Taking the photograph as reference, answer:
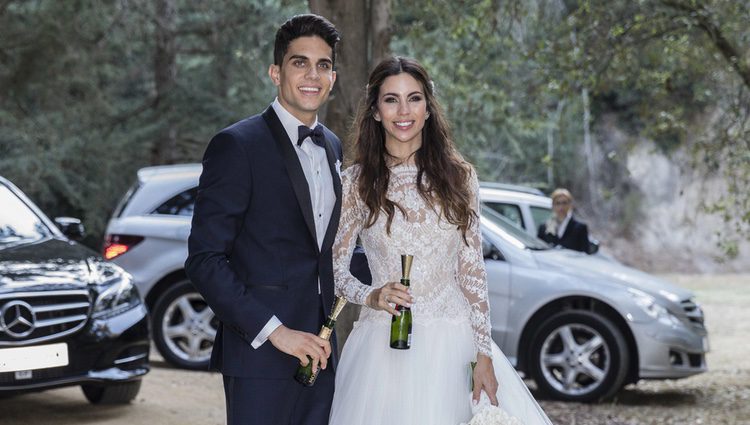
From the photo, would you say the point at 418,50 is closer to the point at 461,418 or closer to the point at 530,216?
the point at 530,216

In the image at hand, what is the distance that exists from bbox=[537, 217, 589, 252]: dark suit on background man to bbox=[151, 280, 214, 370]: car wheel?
3937 mm

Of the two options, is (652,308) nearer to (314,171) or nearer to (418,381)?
(418,381)

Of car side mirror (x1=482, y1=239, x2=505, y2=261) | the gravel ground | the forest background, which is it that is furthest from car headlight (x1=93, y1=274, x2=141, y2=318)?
car side mirror (x1=482, y1=239, x2=505, y2=261)

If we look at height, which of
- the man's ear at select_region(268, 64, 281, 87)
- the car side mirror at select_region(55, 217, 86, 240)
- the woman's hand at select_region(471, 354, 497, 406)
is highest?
the man's ear at select_region(268, 64, 281, 87)

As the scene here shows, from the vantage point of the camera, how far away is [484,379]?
4191mm

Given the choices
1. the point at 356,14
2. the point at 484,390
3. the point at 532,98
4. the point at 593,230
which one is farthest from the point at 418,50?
the point at 593,230

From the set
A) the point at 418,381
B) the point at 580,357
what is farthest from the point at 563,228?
the point at 418,381

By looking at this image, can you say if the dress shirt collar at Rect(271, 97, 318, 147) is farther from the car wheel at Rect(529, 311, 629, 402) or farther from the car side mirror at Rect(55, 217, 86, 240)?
the car wheel at Rect(529, 311, 629, 402)

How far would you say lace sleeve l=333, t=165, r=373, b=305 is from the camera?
4.26 m

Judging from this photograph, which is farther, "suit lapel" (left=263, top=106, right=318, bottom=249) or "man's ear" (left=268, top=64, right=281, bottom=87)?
"man's ear" (left=268, top=64, right=281, bottom=87)

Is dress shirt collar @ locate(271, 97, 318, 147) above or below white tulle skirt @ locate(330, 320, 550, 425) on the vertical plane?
above

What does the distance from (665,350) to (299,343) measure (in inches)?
263

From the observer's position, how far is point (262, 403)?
369 cm

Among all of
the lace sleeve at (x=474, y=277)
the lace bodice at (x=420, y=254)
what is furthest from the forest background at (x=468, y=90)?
the lace sleeve at (x=474, y=277)
